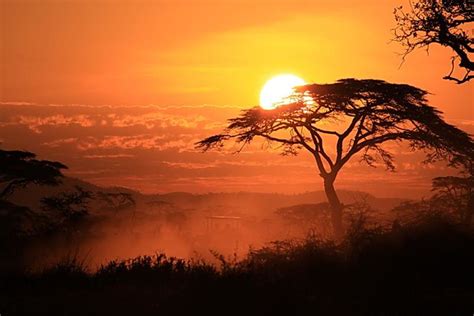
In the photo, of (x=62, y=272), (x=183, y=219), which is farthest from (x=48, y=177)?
(x=183, y=219)

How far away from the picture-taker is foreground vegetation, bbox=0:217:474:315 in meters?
11.6

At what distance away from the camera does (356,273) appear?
1391 centimetres

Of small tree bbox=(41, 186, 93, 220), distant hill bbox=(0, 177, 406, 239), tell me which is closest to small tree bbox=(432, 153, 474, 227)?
distant hill bbox=(0, 177, 406, 239)

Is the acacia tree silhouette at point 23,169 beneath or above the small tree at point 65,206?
above

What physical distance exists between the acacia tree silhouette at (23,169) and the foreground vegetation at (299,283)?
896 inches

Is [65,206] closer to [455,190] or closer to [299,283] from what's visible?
[455,190]

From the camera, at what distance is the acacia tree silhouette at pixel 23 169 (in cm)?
3722

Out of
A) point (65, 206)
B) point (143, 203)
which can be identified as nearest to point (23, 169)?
point (65, 206)

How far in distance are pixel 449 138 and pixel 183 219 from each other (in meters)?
45.8

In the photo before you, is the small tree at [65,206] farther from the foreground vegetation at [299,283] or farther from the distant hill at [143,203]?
the foreground vegetation at [299,283]

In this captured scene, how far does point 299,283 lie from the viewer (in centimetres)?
1291

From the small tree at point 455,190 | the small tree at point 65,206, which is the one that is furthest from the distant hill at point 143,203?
the small tree at point 455,190

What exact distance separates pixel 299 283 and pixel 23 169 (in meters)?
27.5

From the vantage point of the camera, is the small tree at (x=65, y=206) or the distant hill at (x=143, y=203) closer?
the distant hill at (x=143, y=203)
